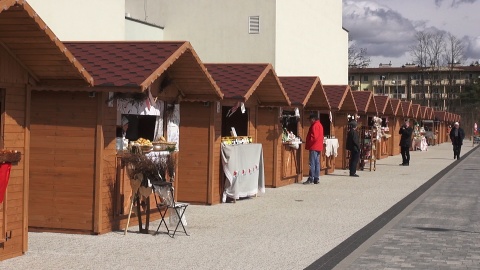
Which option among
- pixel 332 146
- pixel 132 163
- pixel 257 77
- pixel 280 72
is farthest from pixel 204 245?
pixel 280 72

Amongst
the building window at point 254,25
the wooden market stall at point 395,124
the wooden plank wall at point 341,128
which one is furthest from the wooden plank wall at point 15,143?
the wooden market stall at point 395,124

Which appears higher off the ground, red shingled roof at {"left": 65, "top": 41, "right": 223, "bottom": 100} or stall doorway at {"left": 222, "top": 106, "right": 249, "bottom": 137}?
red shingled roof at {"left": 65, "top": 41, "right": 223, "bottom": 100}

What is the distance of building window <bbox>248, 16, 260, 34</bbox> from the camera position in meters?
36.9

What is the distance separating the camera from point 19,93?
1047 centimetres

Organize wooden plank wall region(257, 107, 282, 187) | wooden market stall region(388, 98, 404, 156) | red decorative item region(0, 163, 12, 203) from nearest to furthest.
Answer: red decorative item region(0, 163, 12, 203), wooden plank wall region(257, 107, 282, 187), wooden market stall region(388, 98, 404, 156)

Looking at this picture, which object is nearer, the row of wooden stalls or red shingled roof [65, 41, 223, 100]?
the row of wooden stalls

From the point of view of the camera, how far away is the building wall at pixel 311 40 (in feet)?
124

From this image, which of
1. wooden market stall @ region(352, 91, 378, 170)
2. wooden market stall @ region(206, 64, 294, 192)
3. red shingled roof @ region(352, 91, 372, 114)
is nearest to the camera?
wooden market stall @ region(206, 64, 294, 192)

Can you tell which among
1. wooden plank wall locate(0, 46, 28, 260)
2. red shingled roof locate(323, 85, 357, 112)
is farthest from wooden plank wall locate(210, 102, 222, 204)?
red shingled roof locate(323, 85, 357, 112)

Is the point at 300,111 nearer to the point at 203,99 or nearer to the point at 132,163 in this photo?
the point at 203,99

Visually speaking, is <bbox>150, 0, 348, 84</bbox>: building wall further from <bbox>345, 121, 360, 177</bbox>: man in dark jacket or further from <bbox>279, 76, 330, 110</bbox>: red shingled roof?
<bbox>279, 76, 330, 110</bbox>: red shingled roof

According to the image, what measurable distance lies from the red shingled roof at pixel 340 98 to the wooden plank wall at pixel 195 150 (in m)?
11.1

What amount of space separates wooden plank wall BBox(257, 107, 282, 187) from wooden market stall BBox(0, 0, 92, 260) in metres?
11.5

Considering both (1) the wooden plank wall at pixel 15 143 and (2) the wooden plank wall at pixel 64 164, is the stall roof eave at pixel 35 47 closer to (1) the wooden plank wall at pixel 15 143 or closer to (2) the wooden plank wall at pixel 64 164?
(1) the wooden plank wall at pixel 15 143
